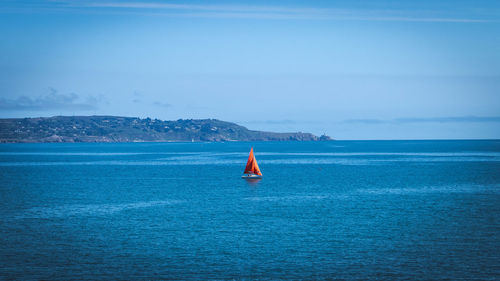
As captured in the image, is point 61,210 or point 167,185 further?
point 167,185

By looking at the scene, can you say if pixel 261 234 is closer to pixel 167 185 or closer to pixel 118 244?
pixel 118 244

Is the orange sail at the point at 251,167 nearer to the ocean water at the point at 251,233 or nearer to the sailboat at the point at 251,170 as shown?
the sailboat at the point at 251,170

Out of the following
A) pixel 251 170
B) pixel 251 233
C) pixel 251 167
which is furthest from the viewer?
pixel 251 167

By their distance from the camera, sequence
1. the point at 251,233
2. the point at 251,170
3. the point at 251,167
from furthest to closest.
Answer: the point at 251,167 < the point at 251,170 < the point at 251,233

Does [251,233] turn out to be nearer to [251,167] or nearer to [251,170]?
[251,170]

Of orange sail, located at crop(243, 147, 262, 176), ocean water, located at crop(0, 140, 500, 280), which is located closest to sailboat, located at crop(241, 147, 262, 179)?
orange sail, located at crop(243, 147, 262, 176)

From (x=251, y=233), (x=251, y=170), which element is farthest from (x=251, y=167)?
(x=251, y=233)

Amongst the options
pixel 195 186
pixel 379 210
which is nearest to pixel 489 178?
pixel 379 210

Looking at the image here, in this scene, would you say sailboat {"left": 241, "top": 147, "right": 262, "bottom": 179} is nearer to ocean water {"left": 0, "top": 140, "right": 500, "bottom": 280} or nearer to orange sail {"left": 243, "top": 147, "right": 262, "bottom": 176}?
orange sail {"left": 243, "top": 147, "right": 262, "bottom": 176}

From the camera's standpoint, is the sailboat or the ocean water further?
the sailboat

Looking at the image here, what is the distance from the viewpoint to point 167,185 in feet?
330

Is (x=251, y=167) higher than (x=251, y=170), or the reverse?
(x=251, y=167)

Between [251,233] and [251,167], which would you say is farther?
[251,167]

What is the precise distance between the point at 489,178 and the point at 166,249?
92318 mm
